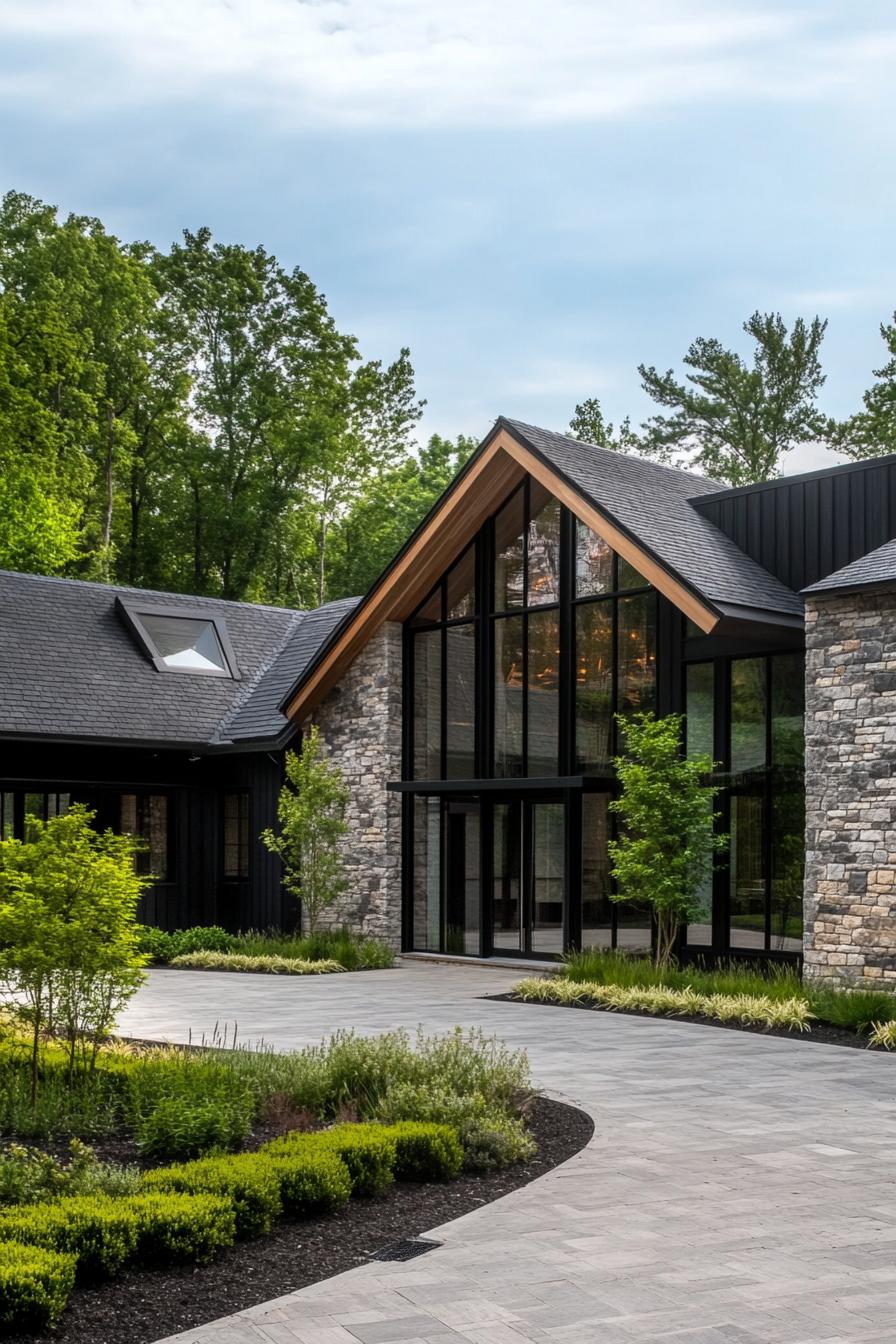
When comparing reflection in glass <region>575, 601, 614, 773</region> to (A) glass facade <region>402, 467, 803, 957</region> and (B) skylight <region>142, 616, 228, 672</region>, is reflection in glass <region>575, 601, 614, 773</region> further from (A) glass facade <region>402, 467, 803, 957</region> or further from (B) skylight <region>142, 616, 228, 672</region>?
(B) skylight <region>142, 616, 228, 672</region>

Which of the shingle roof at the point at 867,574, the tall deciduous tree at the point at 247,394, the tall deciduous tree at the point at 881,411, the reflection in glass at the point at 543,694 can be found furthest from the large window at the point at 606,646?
the tall deciduous tree at the point at 247,394

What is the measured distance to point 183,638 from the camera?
77.9ft

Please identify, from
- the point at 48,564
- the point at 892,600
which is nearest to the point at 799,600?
the point at 892,600

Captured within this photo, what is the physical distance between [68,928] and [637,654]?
10.3 m

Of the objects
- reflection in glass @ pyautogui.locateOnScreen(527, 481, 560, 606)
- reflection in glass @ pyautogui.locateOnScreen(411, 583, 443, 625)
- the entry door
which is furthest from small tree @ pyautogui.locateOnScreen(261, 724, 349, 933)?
reflection in glass @ pyautogui.locateOnScreen(527, 481, 560, 606)

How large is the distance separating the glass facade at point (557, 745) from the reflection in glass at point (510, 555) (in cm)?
2

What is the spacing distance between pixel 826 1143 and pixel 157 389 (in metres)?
32.5

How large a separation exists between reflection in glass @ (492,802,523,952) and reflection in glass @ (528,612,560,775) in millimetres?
777

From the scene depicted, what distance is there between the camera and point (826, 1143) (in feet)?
24.5

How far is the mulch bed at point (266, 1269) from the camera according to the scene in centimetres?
473

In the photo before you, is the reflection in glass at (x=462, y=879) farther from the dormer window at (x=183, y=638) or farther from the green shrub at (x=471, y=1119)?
the green shrub at (x=471, y=1119)

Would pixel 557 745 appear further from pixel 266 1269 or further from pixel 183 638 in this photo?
pixel 266 1269

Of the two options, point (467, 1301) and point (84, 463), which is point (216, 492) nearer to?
point (84, 463)

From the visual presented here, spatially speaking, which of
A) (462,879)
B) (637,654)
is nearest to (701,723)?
(637,654)
